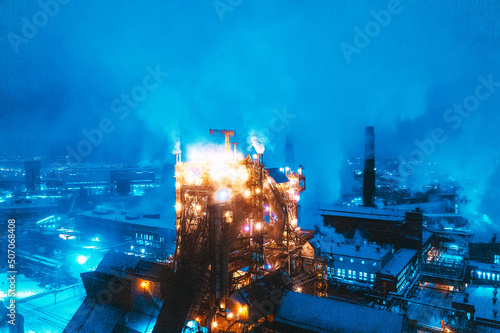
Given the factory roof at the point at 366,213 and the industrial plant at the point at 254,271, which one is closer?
the industrial plant at the point at 254,271

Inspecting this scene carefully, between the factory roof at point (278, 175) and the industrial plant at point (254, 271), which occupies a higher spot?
the factory roof at point (278, 175)

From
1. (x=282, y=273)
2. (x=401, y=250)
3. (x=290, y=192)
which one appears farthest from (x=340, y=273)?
(x=282, y=273)

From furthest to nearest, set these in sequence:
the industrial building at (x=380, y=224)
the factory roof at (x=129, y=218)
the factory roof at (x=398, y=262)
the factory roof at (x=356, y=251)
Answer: the factory roof at (x=129, y=218) < the industrial building at (x=380, y=224) < the factory roof at (x=356, y=251) < the factory roof at (x=398, y=262)

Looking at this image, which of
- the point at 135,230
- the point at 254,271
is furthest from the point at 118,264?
the point at 135,230

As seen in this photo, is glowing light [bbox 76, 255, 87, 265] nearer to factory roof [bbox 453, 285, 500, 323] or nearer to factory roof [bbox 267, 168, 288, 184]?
factory roof [bbox 267, 168, 288, 184]

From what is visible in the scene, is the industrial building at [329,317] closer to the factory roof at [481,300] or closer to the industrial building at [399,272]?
the factory roof at [481,300]

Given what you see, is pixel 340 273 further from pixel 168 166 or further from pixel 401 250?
pixel 168 166

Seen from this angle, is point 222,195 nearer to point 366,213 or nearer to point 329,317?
point 329,317

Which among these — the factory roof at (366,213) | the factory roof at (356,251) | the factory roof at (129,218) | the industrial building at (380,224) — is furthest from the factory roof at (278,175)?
A: the factory roof at (129,218)
